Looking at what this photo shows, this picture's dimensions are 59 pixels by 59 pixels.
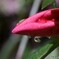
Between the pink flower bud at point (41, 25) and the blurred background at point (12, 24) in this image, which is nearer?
the pink flower bud at point (41, 25)

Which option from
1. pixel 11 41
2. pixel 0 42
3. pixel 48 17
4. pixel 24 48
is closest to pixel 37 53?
pixel 48 17

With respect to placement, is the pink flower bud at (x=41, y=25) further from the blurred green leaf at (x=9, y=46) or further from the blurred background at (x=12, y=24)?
the blurred green leaf at (x=9, y=46)

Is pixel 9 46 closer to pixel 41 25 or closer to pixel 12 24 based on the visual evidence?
pixel 12 24

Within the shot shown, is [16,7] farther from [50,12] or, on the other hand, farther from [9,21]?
[50,12]

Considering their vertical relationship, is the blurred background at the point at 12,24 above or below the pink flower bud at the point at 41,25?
below

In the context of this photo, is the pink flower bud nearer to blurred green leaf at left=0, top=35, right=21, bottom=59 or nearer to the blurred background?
the blurred background

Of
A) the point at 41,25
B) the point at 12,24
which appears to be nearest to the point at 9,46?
the point at 12,24

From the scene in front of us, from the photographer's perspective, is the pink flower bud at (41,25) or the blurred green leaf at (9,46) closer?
the pink flower bud at (41,25)

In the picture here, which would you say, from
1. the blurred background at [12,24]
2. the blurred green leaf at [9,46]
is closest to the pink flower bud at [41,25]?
the blurred background at [12,24]

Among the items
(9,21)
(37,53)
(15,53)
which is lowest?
(15,53)

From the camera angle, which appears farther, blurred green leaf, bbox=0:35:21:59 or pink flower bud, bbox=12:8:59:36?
blurred green leaf, bbox=0:35:21:59

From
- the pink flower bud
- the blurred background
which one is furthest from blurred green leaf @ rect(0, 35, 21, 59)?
the pink flower bud
